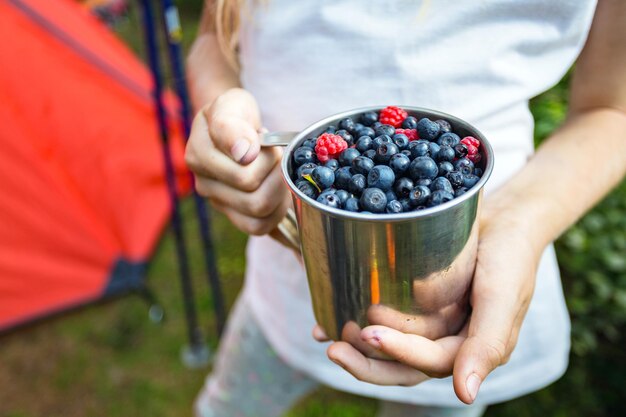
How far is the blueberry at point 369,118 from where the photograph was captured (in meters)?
0.57

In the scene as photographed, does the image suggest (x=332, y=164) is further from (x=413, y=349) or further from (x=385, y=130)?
(x=413, y=349)

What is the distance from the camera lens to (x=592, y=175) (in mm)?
710

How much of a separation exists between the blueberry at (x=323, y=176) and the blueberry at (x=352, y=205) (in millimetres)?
28

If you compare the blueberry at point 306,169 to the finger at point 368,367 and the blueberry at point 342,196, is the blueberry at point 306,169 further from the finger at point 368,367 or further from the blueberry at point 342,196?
the finger at point 368,367

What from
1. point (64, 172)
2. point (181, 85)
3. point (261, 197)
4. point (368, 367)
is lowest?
point (64, 172)

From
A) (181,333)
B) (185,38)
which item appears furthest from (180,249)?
(185,38)

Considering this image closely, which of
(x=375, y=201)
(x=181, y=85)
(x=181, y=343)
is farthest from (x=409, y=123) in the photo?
(x=181, y=343)

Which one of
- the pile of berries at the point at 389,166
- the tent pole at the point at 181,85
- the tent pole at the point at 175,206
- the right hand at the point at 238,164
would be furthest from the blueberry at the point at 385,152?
the tent pole at the point at 175,206

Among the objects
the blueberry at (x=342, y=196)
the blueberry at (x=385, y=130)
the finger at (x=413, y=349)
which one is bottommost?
the finger at (x=413, y=349)

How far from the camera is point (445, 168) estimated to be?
50cm

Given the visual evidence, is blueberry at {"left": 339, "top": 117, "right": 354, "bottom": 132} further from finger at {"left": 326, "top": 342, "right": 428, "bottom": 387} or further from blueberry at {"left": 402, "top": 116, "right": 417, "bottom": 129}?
finger at {"left": 326, "top": 342, "right": 428, "bottom": 387}

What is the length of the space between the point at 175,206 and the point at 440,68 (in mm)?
981

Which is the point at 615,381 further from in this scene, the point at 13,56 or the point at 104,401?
the point at 13,56

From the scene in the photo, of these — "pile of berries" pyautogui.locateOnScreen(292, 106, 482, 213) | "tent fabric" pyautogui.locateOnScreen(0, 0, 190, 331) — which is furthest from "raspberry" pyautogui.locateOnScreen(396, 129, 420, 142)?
"tent fabric" pyautogui.locateOnScreen(0, 0, 190, 331)
